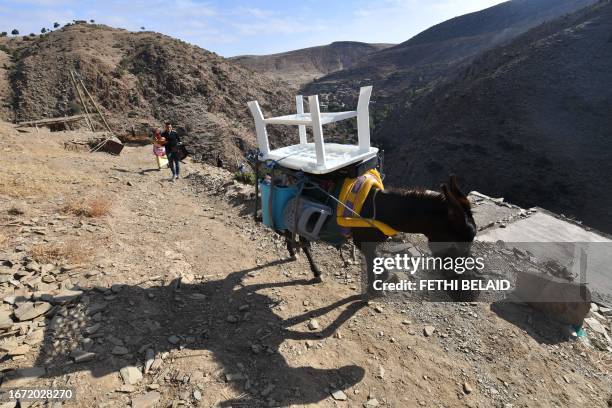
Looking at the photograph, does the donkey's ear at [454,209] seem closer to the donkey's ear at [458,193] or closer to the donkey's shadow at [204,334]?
the donkey's ear at [458,193]

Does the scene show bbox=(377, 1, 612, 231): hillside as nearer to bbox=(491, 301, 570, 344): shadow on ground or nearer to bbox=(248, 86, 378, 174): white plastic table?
bbox=(491, 301, 570, 344): shadow on ground

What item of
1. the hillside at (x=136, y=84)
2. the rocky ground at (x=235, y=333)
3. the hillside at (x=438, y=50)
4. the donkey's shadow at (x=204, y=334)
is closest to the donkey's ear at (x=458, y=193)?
the rocky ground at (x=235, y=333)

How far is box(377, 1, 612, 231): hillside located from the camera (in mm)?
27078

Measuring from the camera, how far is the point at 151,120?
2862 centimetres

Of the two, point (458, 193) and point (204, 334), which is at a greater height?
point (458, 193)

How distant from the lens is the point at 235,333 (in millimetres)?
4559

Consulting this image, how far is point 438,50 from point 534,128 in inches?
3218

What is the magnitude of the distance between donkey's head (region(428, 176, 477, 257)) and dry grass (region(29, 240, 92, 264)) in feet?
17.5

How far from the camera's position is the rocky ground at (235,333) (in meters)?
3.68

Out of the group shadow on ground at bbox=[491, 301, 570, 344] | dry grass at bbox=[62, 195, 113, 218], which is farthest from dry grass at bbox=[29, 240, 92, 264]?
shadow on ground at bbox=[491, 301, 570, 344]

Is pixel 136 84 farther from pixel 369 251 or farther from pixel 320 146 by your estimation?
pixel 369 251

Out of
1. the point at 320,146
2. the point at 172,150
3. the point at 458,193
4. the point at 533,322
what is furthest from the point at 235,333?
the point at 172,150

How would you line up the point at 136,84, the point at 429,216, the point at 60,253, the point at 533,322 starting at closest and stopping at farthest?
the point at 429,216
the point at 533,322
the point at 60,253
the point at 136,84

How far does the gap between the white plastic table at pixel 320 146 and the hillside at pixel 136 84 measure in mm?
21281
